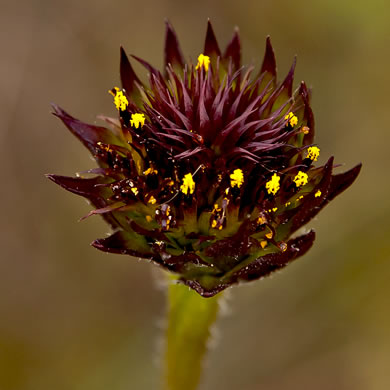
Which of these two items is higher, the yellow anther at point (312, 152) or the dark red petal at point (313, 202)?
the yellow anther at point (312, 152)

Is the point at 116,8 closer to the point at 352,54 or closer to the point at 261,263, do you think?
the point at 352,54

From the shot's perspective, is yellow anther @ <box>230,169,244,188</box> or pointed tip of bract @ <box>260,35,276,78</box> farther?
pointed tip of bract @ <box>260,35,276,78</box>

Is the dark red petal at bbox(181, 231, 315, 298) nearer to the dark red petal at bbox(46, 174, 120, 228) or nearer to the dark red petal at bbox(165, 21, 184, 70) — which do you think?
the dark red petal at bbox(46, 174, 120, 228)

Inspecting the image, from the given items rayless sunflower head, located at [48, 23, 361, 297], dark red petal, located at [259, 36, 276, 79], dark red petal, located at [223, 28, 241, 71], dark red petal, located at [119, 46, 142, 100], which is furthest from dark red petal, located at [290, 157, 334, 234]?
dark red petal, located at [119, 46, 142, 100]

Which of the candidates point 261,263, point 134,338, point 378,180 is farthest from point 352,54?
point 261,263

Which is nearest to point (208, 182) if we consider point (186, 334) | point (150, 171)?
point (150, 171)

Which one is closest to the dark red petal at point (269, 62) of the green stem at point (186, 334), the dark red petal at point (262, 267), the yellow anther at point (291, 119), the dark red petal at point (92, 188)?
the yellow anther at point (291, 119)

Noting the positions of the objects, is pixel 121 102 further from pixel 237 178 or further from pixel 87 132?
pixel 237 178

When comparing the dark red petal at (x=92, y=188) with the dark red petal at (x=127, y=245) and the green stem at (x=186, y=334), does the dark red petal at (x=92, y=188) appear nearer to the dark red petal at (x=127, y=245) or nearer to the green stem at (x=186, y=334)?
the dark red petal at (x=127, y=245)
